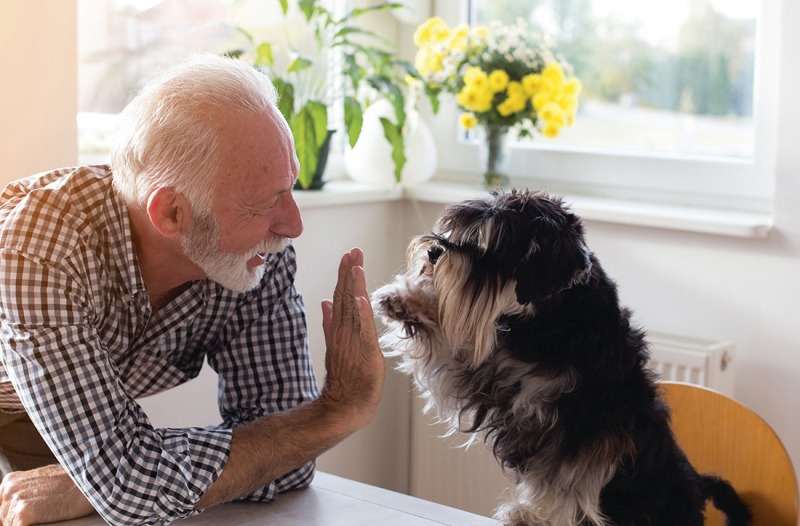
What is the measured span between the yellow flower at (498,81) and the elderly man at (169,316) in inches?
46.2

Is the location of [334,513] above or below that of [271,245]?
below

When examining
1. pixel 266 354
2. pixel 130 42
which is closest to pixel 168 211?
pixel 266 354

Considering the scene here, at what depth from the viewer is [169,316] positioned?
1.64 meters

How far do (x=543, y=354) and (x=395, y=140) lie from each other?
1580mm

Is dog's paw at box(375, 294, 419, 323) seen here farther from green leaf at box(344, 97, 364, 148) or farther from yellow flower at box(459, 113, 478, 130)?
yellow flower at box(459, 113, 478, 130)

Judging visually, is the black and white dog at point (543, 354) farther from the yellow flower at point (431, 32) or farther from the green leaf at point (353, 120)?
the yellow flower at point (431, 32)

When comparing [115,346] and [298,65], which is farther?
[298,65]

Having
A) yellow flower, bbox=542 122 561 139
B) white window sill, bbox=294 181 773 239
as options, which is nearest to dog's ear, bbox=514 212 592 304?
white window sill, bbox=294 181 773 239

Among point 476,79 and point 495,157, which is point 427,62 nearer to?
point 476,79

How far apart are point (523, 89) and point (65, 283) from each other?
5.35ft

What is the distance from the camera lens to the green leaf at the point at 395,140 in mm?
2634

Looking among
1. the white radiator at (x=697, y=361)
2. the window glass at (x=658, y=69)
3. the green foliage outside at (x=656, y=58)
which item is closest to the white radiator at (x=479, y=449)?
the white radiator at (x=697, y=361)

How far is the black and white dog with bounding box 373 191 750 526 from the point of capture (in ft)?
3.76

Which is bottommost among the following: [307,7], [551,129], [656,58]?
[551,129]
